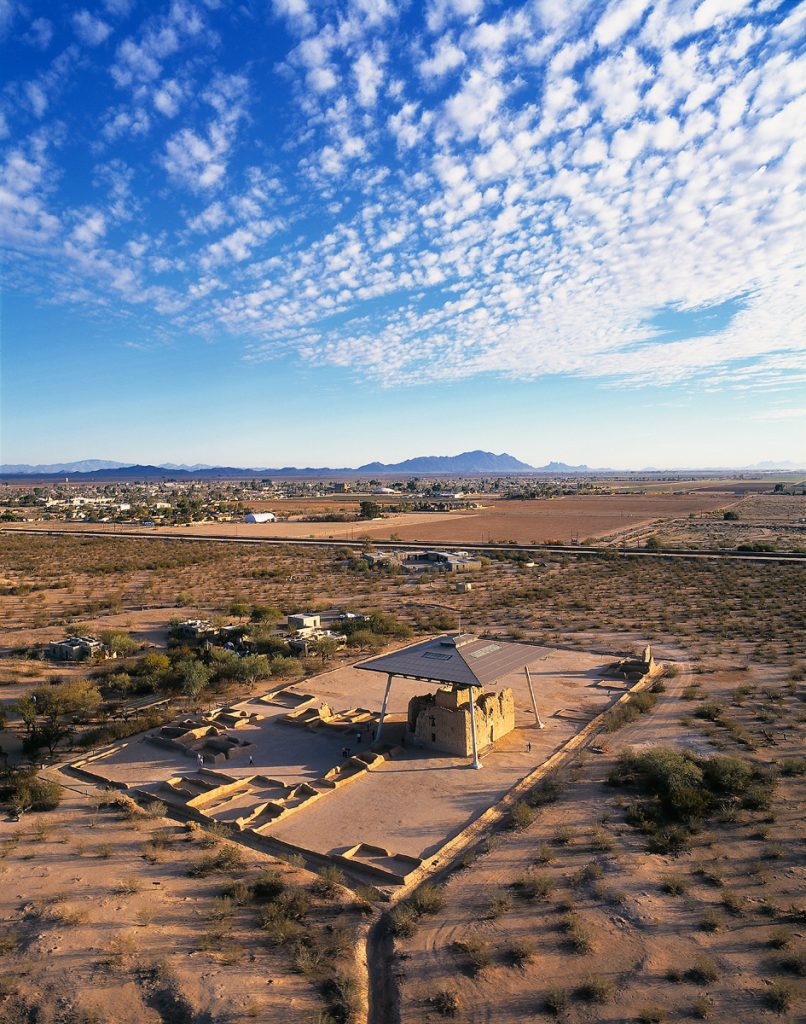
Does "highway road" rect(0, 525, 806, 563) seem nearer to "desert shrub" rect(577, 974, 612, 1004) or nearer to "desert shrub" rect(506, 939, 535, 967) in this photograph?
"desert shrub" rect(506, 939, 535, 967)

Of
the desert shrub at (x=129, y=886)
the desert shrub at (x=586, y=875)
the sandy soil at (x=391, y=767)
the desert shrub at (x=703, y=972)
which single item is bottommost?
the sandy soil at (x=391, y=767)

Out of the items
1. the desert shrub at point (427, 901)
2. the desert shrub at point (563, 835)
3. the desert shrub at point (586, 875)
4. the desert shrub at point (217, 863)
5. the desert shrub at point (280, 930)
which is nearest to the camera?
the desert shrub at point (280, 930)

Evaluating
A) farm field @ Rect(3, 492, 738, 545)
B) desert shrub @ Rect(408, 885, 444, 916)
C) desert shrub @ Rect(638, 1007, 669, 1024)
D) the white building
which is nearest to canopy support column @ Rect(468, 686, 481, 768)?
desert shrub @ Rect(408, 885, 444, 916)

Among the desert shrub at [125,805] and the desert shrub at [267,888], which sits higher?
the desert shrub at [267,888]

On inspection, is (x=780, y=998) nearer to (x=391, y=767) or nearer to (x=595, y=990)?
(x=595, y=990)

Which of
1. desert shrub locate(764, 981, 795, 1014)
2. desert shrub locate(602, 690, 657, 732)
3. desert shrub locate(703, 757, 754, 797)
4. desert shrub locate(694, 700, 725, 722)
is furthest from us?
desert shrub locate(694, 700, 725, 722)

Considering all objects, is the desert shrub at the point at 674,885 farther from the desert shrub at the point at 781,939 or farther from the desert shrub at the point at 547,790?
the desert shrub at the point at 547,790

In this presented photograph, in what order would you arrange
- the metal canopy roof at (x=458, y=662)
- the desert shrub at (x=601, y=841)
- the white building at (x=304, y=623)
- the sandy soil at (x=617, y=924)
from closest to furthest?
the sandy soil at (x=617, y=924) → the desert shrub at (x=601, y=841) → the metal canopy roof at (x=458, y=662) → the white building at (x=304, y=623)

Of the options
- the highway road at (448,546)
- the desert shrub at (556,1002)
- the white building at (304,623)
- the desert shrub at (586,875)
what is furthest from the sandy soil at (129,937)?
the highway road at (448,546)
